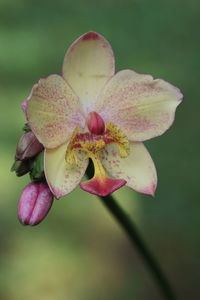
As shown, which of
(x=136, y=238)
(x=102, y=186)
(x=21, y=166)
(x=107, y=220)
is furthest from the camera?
(x=107, y=220)

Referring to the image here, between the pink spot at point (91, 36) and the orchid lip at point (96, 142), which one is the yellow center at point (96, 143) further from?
the pink spot at point (91, 36)

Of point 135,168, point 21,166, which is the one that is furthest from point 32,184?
point 135,168

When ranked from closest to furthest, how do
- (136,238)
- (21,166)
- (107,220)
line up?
(21,166) < (136,238) < (107,220)

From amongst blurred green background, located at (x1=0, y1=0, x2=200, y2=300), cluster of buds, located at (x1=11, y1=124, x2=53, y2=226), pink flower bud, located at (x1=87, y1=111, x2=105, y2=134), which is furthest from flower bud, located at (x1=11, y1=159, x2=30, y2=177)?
blurred green background, located at (x1=0, y1=0, x2=200, y2=300)

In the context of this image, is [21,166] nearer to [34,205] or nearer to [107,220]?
[34,205]

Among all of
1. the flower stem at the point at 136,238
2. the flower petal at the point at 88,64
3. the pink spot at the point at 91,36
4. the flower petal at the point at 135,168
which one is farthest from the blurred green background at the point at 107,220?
the pink spot at the point at 91,36

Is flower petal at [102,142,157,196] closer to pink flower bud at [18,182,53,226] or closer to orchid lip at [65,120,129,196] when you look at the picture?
orchid lip at [65,120,129,196]
